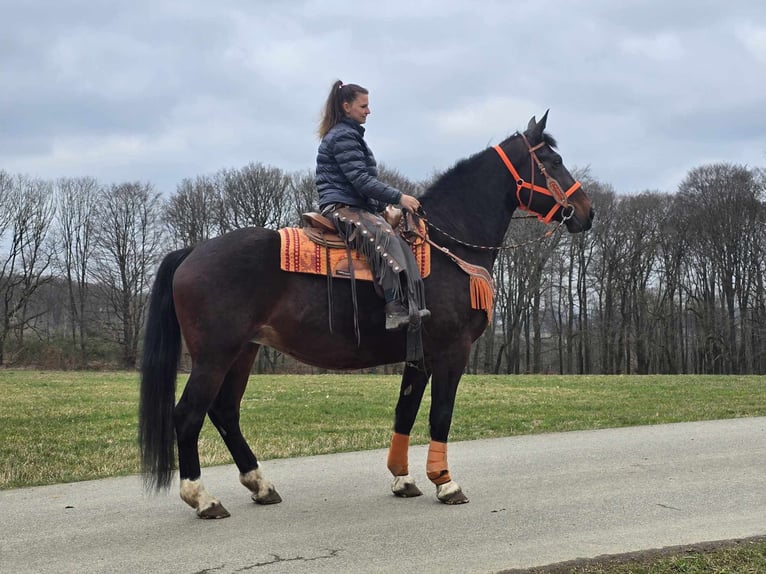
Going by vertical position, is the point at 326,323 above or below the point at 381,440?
above

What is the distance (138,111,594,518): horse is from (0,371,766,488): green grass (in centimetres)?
225

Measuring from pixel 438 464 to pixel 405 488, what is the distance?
49 centimetres

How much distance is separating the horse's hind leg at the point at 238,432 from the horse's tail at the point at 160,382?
480 millimetres

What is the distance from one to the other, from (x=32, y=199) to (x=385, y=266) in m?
54.7

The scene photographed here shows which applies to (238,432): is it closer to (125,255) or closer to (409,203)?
(409,203)

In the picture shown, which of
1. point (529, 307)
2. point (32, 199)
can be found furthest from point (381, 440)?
point (32, 199)

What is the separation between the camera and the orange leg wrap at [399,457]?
6008mm

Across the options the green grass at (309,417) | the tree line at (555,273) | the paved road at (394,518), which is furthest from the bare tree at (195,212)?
the paved road at (394,518)

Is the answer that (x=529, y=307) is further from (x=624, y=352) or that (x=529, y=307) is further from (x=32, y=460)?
(x=32, y=460)

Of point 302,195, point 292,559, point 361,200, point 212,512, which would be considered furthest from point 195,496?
point 302,195

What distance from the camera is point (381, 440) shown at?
9234 mm

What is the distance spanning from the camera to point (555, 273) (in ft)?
170

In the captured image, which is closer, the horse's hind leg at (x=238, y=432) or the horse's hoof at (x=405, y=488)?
the horse's hind leg at (x=238, y=432)

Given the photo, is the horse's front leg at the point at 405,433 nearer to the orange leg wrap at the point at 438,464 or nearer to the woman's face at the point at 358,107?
the orange leg wrap at the point at 438,464
